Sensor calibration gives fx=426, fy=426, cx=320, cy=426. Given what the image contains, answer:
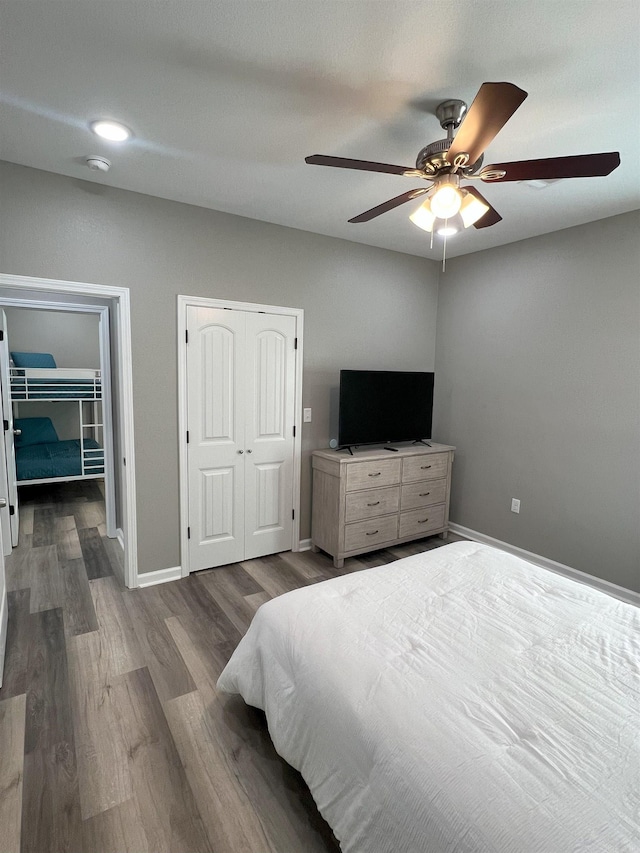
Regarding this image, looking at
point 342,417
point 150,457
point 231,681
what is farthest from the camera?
point 342,417

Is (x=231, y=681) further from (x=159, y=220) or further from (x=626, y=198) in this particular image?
(x=626, y=198)

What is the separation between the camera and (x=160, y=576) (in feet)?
10.0

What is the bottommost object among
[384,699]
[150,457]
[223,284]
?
[384,699]

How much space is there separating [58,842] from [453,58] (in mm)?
2965

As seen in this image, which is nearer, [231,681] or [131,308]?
[231,681]

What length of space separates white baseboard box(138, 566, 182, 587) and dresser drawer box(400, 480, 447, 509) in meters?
1.87

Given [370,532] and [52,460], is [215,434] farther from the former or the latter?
[52,460]

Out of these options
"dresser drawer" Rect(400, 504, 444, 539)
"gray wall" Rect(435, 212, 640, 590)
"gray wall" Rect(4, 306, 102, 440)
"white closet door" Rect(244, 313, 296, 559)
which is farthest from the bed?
"gray wall" Rect(435, 212, 640, 590)

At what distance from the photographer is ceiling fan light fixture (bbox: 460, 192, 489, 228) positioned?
182 cm

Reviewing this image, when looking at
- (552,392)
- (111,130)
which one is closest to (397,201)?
(111,130)

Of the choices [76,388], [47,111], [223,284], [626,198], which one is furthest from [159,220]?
[76,388]

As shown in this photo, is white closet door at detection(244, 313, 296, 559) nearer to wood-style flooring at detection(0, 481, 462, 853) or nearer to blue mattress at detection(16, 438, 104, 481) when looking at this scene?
wood-style flooring at detection(0, 481, 462, 853)

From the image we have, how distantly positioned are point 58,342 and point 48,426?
122 cm

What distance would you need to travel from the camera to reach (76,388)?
550cm
